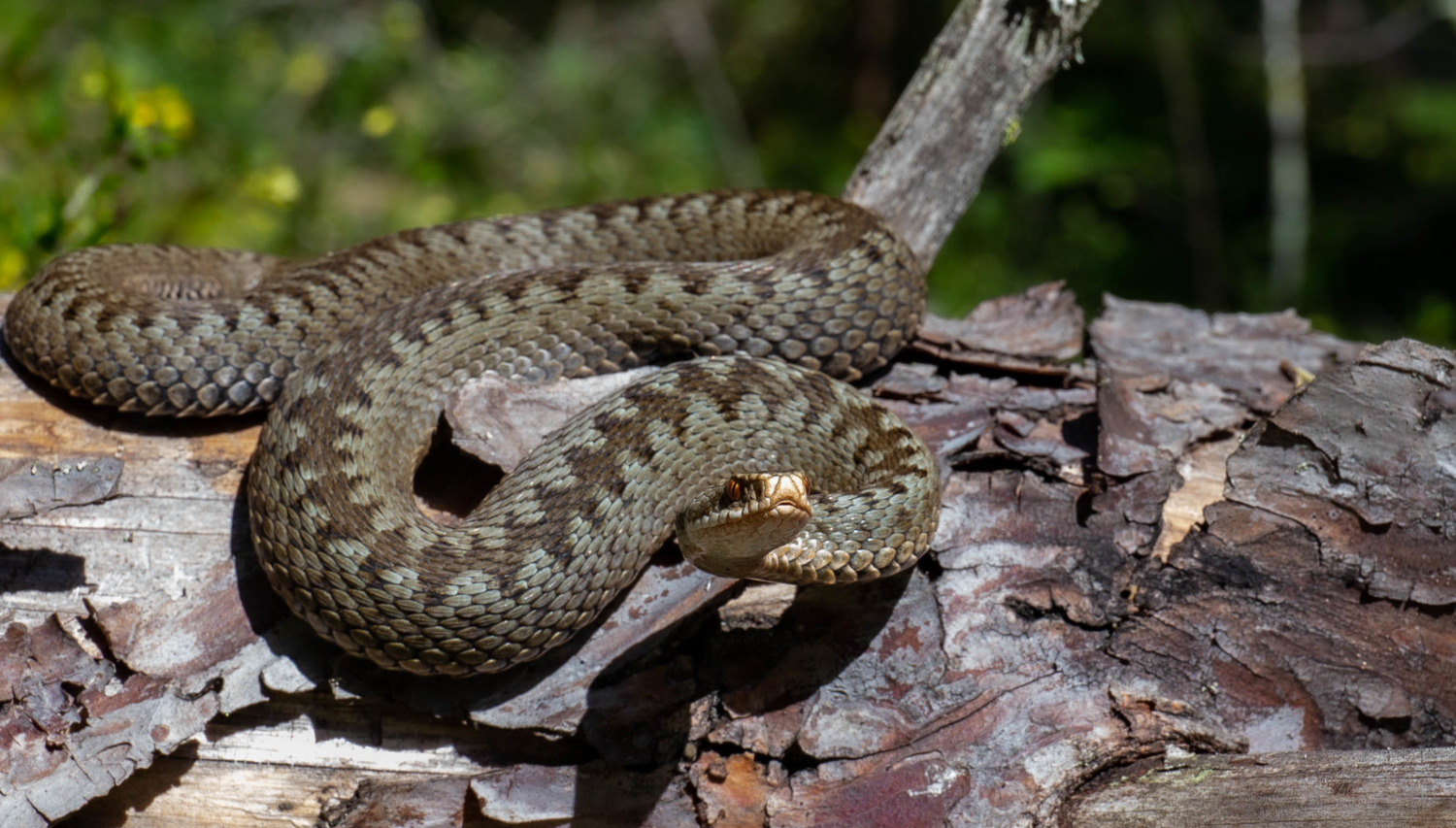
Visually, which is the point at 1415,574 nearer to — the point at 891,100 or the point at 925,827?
the point at 925,827

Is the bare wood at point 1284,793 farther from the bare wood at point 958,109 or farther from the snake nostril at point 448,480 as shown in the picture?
the bare wood at point 958,109

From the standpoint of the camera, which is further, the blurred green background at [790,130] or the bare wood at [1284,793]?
the blurred green background at [790,130]

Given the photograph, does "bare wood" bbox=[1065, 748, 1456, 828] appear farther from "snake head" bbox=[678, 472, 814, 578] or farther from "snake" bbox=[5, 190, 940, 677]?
"snake head" bbox=[678, 472, 814, 578]

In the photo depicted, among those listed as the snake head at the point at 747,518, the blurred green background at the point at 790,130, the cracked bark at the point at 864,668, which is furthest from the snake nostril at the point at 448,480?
the blurred green background at the point at 790,130

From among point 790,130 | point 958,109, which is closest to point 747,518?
point 958,109

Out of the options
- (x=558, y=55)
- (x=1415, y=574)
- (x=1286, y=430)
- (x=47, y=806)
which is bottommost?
(x=47, y=806)

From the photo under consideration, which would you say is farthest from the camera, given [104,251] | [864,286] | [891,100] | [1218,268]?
[891,100]

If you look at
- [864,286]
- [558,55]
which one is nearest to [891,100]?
[558,55]

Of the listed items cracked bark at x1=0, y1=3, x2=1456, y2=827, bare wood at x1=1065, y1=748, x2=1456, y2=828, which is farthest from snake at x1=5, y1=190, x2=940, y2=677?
bare wood at x1=1065, y1=748, x2=1456, y2=828
